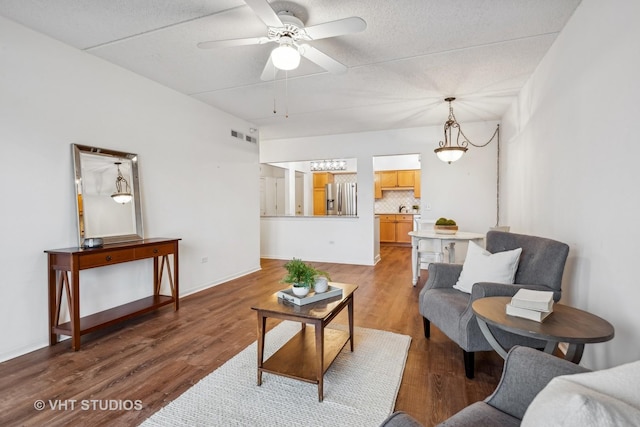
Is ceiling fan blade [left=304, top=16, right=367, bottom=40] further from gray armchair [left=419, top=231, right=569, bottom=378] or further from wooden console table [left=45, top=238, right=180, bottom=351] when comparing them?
wooden console table [left=45, top=238, right=180, bottom=351]

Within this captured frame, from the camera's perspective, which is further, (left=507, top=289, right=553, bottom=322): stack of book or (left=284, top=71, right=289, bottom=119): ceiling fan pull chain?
(left=284, top=71, right=289, bottom=119): ceiling fan pull chain

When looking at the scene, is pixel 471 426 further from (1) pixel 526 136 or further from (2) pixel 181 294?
(2) pixel 181 294

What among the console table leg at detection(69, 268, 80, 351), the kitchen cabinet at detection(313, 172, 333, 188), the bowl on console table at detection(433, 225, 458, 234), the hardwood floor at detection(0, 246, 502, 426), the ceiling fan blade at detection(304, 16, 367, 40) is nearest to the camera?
the hardwood floor at detection(0, 246, 502, 426)

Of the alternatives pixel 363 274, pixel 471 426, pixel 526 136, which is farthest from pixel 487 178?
pixel 471 426

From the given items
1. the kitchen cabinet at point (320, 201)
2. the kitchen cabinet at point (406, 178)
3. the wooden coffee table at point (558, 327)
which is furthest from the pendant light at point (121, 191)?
the kitchen cabinet at point (406, 178)

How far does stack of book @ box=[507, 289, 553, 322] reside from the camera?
153 centimetres

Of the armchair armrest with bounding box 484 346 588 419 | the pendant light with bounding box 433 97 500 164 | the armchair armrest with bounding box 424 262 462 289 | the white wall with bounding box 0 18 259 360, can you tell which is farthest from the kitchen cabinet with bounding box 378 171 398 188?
the armchair armrest with bounding box 484 346 588 419

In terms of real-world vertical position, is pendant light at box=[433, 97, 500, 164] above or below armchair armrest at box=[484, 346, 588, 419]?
above

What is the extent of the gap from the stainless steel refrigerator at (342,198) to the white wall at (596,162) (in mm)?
5207

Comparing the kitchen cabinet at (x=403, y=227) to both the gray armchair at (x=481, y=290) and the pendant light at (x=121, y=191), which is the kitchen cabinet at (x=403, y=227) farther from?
the pendant light at (x=121, y=191)

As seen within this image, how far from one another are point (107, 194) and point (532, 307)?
3637mm

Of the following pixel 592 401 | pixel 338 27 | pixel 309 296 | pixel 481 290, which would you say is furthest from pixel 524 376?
pixel 338 27

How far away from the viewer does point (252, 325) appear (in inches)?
117

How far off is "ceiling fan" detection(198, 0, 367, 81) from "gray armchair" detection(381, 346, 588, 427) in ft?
6.43
